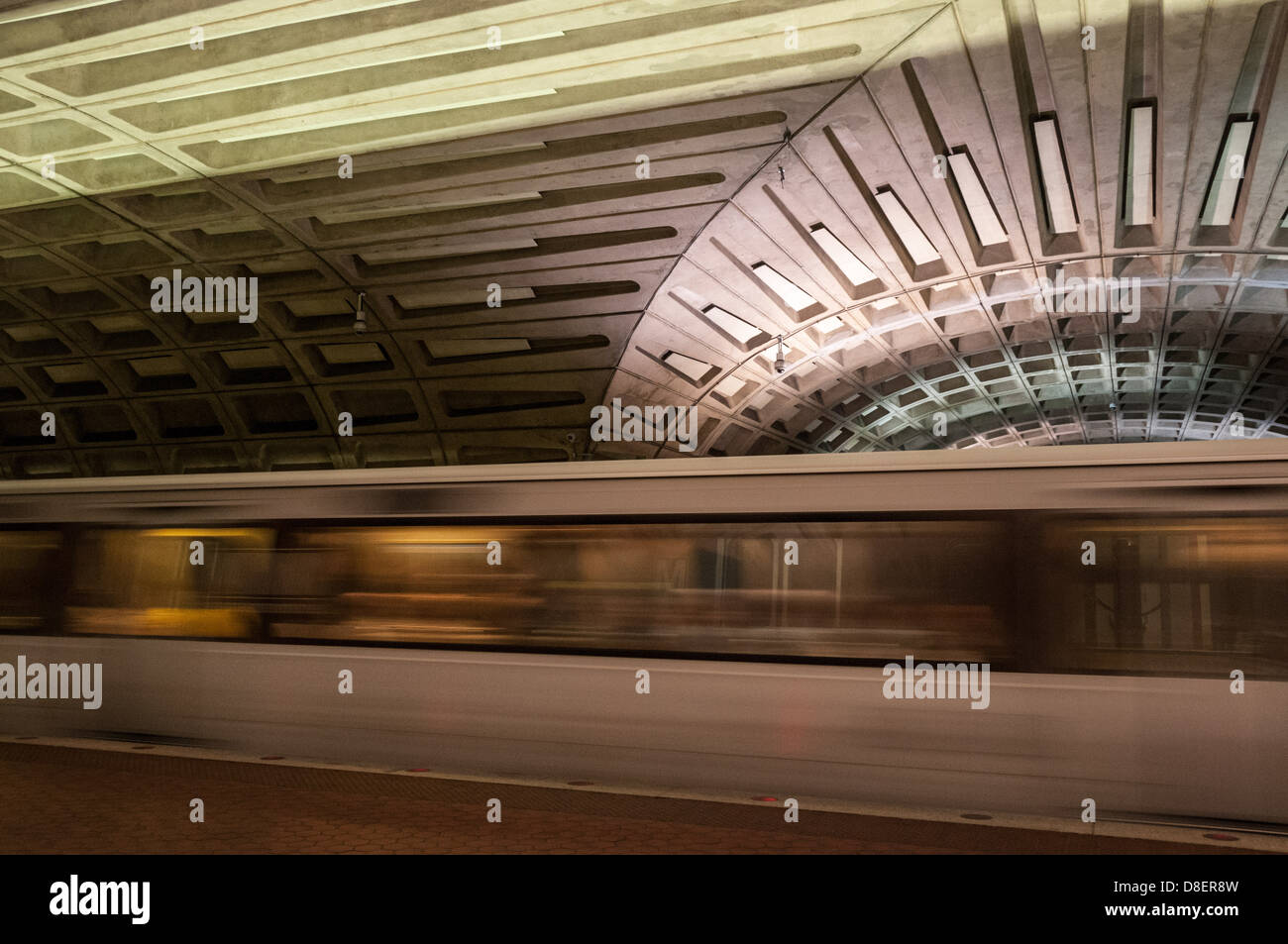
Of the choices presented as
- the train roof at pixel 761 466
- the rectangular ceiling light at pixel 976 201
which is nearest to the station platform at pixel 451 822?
the train roof at pixel 761 466

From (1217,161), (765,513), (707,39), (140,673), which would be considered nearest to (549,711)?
(765,513)

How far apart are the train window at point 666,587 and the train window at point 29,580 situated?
2733 millimetres

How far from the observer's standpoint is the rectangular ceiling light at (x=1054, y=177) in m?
13.5

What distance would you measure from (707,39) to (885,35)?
7.63ft

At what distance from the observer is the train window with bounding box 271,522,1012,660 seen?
21.1 ft

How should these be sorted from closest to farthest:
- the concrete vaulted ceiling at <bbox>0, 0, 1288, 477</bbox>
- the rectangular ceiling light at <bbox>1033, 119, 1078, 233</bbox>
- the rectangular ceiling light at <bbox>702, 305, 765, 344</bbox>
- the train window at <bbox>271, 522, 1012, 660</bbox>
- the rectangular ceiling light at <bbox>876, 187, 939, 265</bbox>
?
the train window at <bbox>271, 522, 1012, 660</bbox>
the concrete vaulted ceiling at <bbox>0, 0, 1288, 477</bbox>
the rectangular ceiling light at <bbox>1033, 119, 1078, 233</bbox>
the rectangular ceiling light at <bbox>876, 187, 939, 265</bbox>
the rectangular ceiling light at <bbox>702, 305, 765, 344</bbox>

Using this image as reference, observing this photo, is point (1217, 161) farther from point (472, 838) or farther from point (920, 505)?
point (472, 838)

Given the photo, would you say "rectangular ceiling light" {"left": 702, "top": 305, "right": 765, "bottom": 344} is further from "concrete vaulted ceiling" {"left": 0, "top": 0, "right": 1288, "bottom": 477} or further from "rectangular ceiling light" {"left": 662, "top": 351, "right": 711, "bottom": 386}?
"rectangular ceiling light" {"left": 662, "top": 351, "right": 711, "bottom": 386}

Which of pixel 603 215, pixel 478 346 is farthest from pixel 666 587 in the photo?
pixel 478 346

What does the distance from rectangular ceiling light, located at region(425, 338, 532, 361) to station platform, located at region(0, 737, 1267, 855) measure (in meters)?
14.2

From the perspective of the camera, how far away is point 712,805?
20.8ft

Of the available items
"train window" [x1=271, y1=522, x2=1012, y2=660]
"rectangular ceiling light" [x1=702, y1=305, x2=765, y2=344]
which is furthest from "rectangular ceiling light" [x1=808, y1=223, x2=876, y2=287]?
"train window" [x1=271, y1=522, x2=1012, y2=660]

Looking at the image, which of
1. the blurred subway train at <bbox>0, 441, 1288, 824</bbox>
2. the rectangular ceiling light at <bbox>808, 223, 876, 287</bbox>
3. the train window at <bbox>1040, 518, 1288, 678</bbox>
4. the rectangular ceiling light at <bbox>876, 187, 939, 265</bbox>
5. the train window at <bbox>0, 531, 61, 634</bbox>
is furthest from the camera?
the rectangular ceiling light at <bbox>808, 223, 876, 287</bbox>

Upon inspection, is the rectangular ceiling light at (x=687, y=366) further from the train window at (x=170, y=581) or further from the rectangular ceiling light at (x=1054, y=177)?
the train window at (x=170, y=581)
